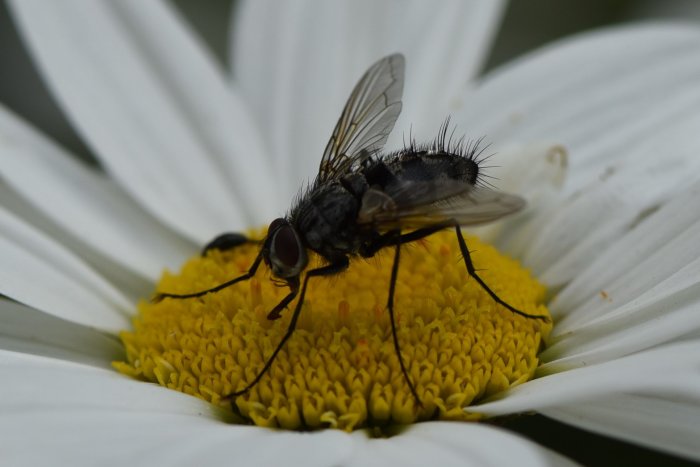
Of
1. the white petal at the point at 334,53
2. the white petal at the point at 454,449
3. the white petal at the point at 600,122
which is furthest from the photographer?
the white petal at the point at 334,53

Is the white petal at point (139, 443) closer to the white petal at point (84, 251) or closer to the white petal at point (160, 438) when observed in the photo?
the white petal at point (160, 438)

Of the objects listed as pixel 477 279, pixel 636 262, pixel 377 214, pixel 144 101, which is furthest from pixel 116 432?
pixel 144 101

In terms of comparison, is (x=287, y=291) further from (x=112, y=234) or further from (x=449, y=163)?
(x=112, y=234)

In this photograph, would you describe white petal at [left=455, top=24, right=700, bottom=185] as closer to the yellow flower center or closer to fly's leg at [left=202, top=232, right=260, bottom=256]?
the yellow flower center

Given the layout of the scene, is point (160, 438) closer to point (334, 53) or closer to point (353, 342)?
point (353, 342)

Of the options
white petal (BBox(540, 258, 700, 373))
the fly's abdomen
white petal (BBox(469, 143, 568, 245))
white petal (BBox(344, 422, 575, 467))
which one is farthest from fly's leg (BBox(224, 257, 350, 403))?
white petal (BBox(469, 143, 568, 245))

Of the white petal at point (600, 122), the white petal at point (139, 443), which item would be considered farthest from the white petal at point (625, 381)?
the white petal at point (600, 122)
